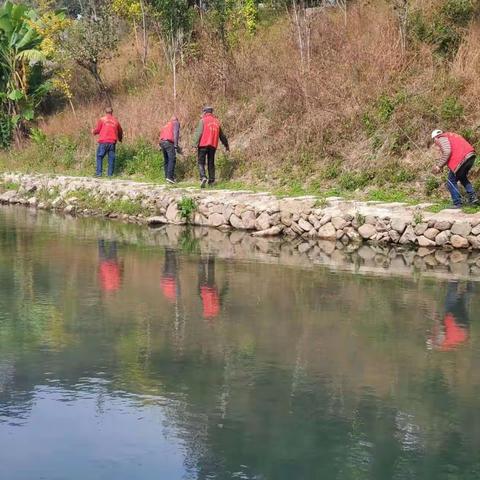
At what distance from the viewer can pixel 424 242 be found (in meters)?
17.2

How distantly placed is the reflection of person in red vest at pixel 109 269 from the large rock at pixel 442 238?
5764 millimetres

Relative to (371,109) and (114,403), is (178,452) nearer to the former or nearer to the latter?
(114,403)

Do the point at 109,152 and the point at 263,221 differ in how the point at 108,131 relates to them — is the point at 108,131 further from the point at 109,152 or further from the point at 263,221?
the point at 263,221

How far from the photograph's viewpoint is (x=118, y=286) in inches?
528

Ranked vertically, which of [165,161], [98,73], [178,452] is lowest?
[178,452]

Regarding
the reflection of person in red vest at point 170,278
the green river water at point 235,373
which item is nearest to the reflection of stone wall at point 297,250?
the green river water at point 235,373

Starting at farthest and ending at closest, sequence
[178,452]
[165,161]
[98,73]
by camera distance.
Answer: [98,73]
[165,161]
[178,452]

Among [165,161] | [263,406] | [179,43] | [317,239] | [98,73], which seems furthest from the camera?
[98,73]

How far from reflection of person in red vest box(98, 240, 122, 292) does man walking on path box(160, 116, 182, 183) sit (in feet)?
18.2

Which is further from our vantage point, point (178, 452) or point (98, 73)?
point (98, 73)

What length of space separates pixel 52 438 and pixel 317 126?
16.6 meters

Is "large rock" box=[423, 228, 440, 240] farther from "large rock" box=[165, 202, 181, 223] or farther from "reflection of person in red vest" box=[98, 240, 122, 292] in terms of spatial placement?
"large rock" box=[165, 202, 181, 223]

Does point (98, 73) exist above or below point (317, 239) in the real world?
above

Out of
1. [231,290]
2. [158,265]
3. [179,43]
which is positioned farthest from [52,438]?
[179,43]
